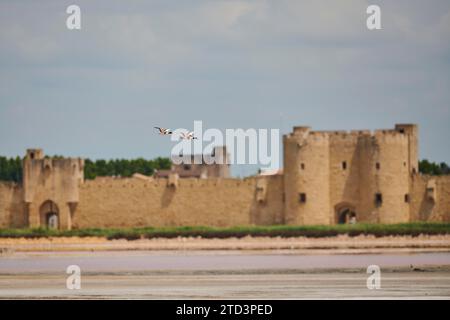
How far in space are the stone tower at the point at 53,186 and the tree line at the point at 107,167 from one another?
24.2 m

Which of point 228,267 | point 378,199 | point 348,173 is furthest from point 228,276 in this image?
point 348,173

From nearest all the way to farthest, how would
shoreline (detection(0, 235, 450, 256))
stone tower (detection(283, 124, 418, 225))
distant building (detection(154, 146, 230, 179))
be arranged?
shoreline (detection(0, 235, 450, 256)) → stone tower (detection(283, 124, 418, 225)) → distant building (detection(154, 146, 230, 179))

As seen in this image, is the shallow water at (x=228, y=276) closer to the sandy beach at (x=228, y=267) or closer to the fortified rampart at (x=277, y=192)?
the sandy beach at (x=228, y=267)

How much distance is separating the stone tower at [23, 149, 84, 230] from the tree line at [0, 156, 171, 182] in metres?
24.2

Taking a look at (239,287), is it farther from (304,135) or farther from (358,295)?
(304,135)

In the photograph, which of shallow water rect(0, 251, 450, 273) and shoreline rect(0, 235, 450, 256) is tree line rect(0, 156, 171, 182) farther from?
shallow water rect(0, 251, 450, 273)

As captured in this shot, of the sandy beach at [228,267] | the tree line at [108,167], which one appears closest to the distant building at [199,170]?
the tree line at [108,167]

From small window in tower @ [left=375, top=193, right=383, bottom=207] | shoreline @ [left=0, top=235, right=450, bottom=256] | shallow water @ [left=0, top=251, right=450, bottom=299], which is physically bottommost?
shallow water @ [left=0, top=251, right=450, bottom=299]

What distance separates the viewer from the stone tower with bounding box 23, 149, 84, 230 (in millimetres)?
64250

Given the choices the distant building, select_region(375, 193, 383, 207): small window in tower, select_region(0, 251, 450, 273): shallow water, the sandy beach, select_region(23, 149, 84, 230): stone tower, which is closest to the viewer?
the sandy beach

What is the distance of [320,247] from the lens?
5709 centimetres

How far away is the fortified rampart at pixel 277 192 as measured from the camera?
6072 cm

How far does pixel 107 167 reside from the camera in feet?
301

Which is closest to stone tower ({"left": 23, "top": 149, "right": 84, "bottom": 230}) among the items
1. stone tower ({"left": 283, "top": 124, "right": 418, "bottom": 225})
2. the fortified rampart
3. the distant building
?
the fortified rampart
